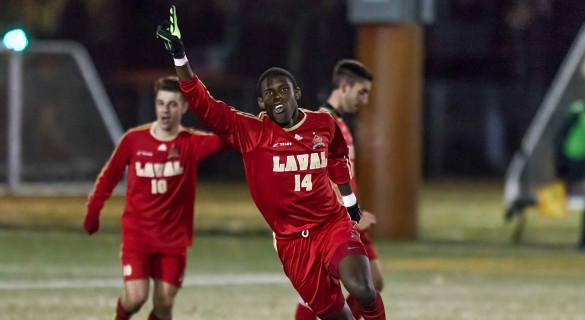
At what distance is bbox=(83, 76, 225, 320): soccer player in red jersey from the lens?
34.2 ft

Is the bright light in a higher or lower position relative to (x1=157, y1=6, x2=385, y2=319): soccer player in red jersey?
higher

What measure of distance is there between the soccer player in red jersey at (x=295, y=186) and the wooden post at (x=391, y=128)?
422 inches

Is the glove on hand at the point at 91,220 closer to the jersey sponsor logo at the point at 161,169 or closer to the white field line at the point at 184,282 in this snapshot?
the jersey sponsor logo at the point at 161,169

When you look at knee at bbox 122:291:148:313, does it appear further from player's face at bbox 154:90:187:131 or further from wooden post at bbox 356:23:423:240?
wooden post at bbox 356:23:423:240

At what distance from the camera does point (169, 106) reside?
34.2 ft

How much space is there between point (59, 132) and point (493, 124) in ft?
54.7

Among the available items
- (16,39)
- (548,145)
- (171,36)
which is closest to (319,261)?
(171,36)

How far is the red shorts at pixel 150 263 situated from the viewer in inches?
409

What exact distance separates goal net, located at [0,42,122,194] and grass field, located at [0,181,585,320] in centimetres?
148

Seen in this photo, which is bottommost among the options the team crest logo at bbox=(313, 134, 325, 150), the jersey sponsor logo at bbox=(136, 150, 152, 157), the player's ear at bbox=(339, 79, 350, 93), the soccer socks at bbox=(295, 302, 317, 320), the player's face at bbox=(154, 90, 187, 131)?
the soccer socks at bbox=(295, 302, 317, 320)

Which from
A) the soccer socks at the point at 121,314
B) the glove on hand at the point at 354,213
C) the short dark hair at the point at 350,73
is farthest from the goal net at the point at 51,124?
the glove on hand at the point at 354,213

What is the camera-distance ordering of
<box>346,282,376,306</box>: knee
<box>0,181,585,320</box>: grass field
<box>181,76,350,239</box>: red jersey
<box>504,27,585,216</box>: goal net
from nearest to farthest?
1. <box>346,282,376,306</box>: knee
2. <box>181,76,350,239</box>: red jersey
3. <box>0,181,585,320</box>: grass field
4. <box>504,27,585,216</box>: goal net

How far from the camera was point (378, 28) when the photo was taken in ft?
65.2

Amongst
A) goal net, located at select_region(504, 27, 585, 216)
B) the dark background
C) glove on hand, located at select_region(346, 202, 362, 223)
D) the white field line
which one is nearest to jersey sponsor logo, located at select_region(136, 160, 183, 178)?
glove on hand, located at select_region(346, 202, 362, 223)
